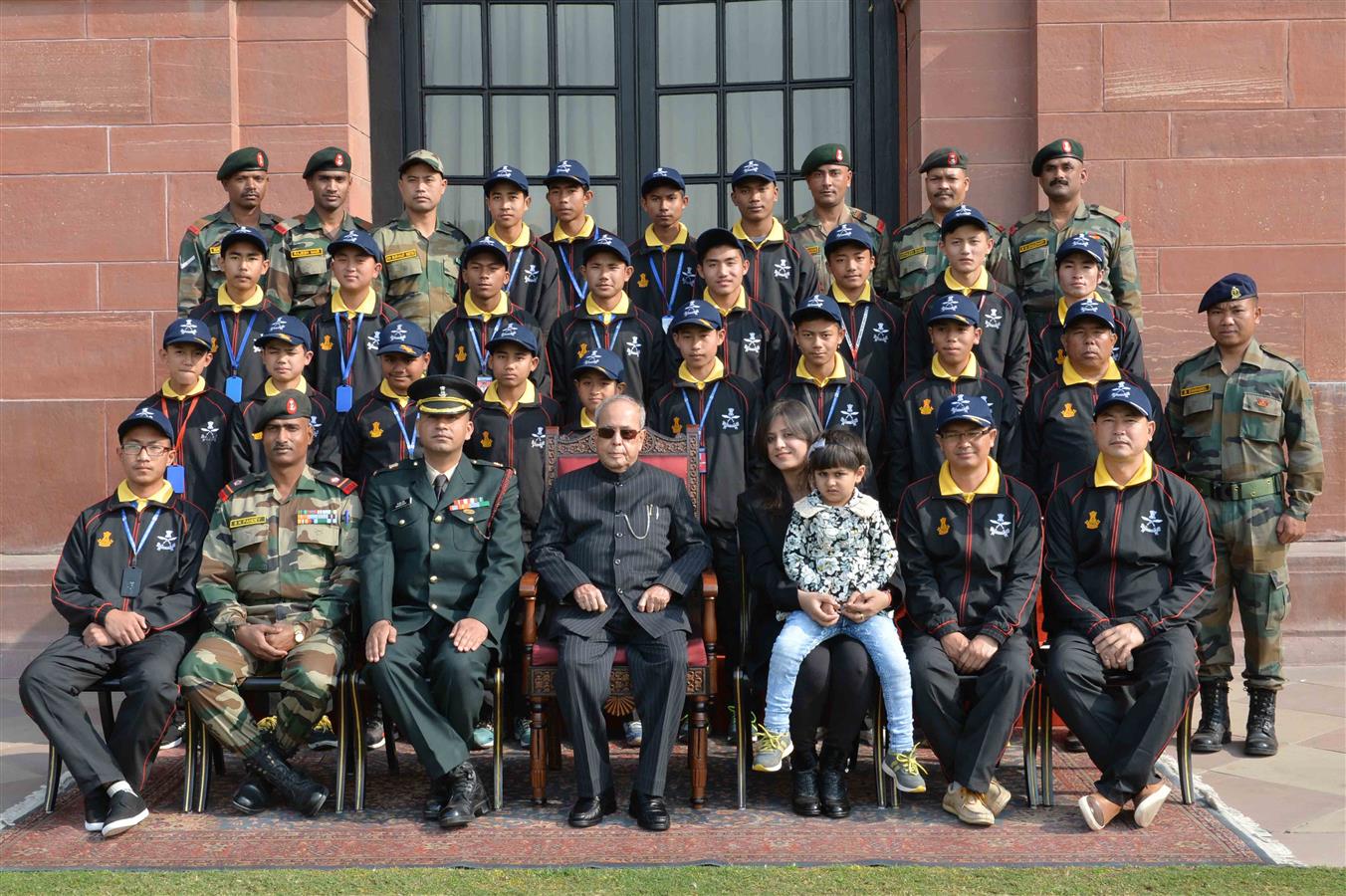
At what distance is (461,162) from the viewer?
934cm

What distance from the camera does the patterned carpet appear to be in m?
4.73

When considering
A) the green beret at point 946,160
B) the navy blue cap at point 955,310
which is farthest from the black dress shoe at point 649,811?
the green beret at point 946,160

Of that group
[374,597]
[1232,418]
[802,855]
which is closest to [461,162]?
[374,597]

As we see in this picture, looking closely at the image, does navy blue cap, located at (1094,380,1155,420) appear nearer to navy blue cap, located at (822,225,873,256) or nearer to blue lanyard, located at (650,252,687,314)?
navy blue cap, located at (822,225,873,256)

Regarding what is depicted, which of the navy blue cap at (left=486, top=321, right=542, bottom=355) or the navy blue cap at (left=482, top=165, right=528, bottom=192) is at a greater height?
the navy blue cap at (left=482, top=165, right=528, bottom=192)

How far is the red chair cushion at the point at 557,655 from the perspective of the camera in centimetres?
530

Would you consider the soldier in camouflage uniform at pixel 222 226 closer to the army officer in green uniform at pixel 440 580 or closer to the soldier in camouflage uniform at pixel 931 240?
the army officer in green uniform at pixel 440 580

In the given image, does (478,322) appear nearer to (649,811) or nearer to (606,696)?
(606,696)

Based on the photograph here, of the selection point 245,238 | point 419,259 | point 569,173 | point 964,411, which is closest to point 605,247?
point 569,173

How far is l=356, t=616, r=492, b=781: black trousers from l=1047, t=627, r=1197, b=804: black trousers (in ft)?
7.22

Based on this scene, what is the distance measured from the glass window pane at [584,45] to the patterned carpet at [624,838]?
17.7ft

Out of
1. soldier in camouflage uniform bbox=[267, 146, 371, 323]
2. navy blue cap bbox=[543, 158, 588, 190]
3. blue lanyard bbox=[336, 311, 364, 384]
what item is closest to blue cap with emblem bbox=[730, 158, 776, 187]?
navy blue cap bbox=[543, 158, 588, 190]

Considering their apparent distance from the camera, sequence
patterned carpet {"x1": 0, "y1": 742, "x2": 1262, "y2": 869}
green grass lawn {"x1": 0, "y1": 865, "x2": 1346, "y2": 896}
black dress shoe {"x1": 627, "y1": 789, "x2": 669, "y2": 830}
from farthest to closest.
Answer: black dress shoe {"x1": 627, "y1": 789, "x2": 669, "y2": 830} → patterned carpet {"x1": 0, "y1": 742, "x2": 1262, "y2": 869} → green grass lawn {"x1": 0, "y1": 865, "x2": 1346, "y2": 896}

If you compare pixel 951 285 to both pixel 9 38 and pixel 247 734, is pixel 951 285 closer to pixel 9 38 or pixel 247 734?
pixel 247 734
